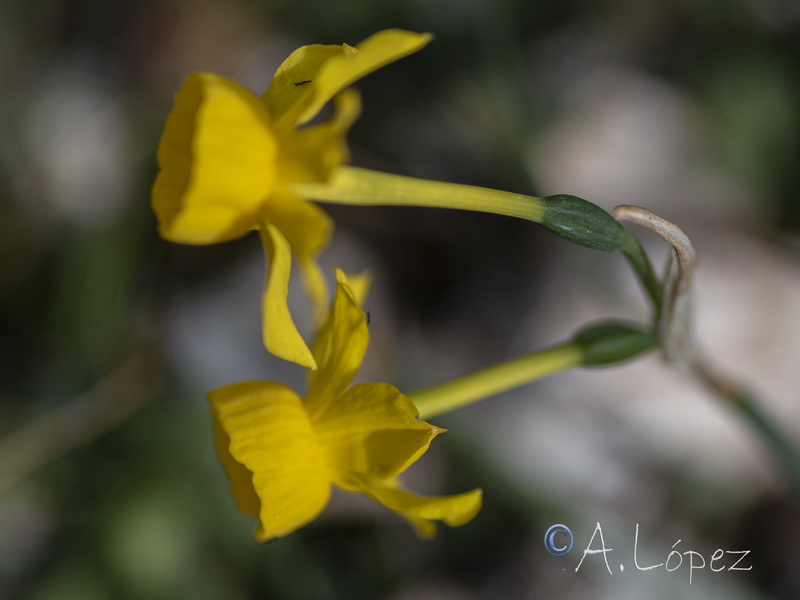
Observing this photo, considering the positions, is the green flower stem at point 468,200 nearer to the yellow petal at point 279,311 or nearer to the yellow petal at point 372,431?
the yellow petal at point 279,311

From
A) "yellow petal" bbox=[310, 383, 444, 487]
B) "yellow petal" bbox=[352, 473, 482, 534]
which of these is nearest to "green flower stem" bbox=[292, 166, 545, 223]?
"yellow petal" bbox=[310, 383, 444, 487]

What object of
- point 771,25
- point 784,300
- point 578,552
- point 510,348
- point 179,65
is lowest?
point 578,552

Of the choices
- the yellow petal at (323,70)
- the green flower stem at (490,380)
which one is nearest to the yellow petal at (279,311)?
the yellow petal at (323,70)

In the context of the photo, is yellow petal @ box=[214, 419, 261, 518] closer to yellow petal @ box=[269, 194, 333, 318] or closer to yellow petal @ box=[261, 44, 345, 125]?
yellow petal @ box=[269, 194, 333, 318]

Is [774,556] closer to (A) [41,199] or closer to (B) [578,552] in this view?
(B) [578,552]

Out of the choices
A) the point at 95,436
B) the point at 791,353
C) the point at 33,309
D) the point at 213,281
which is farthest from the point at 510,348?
the point at 33,309

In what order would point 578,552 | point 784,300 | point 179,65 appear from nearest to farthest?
1. point 578,552
2. point 784,300
3. point 179,65
